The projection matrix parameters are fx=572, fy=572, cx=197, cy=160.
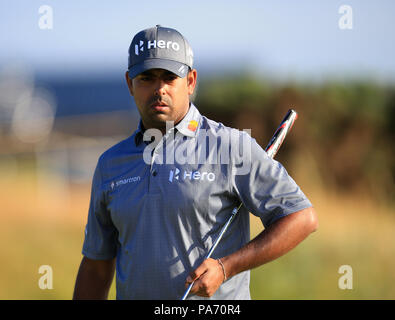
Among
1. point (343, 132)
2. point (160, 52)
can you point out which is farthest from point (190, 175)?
point (343, 132)

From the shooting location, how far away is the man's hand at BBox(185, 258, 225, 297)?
2607 mm

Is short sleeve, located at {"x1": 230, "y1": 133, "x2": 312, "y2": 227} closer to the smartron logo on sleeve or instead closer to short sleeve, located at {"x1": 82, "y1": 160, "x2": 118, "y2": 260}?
the smartron logo on sleeve

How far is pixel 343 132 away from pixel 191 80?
10.5 meters

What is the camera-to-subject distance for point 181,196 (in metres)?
2.71

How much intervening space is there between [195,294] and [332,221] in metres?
6.58

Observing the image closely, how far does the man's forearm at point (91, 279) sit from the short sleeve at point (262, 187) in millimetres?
937

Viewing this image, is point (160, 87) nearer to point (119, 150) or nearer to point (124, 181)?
point (119, 150)

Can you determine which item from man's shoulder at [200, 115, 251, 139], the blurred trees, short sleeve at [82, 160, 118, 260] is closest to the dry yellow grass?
the blurred trees

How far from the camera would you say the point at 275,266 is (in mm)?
7047

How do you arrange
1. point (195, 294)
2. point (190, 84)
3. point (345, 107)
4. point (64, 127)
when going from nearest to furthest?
point (195, 294) < point (190, 84) < point (345, 107) < point (64, 127)

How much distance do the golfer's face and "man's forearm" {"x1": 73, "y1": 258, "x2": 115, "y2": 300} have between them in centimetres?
83

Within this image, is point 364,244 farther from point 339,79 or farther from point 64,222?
point 339,79

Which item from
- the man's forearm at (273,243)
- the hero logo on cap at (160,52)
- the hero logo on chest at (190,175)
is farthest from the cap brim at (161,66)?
the man's forearm at (273,243)
